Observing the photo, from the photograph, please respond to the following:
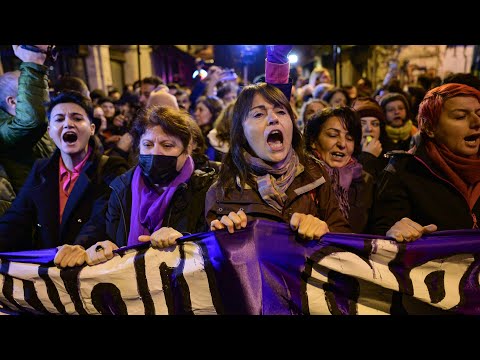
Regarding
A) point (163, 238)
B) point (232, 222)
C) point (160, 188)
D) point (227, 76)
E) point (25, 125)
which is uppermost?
point (227, 76)

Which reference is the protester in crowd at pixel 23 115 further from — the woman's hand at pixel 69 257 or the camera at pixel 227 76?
the camera at pixel 227 76

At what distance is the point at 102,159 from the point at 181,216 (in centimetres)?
93

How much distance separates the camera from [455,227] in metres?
2.60

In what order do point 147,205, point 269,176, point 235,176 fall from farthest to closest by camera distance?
point 147,205, point 235,176, point 269,176

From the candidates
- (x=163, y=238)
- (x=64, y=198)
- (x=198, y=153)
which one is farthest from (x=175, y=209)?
(x=64, y=198)

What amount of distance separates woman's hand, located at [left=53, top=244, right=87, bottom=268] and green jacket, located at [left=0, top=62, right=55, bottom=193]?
1.55 metres

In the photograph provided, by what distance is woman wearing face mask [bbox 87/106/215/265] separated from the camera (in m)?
2.88

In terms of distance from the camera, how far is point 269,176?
261cm

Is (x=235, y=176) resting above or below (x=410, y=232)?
above

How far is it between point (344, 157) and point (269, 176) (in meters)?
0.99

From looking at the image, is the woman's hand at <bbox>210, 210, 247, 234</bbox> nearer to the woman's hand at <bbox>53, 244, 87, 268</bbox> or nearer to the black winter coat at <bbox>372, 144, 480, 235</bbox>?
the woman's hand at <bbox>53, 244, 87, 268</bbox>

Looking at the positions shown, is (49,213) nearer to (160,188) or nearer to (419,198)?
(160,188)

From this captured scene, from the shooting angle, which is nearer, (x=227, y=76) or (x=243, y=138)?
(x=243, y=138)

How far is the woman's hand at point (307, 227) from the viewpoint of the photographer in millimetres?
2322
